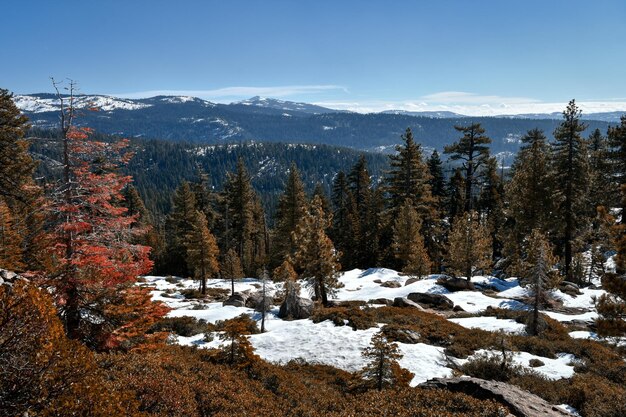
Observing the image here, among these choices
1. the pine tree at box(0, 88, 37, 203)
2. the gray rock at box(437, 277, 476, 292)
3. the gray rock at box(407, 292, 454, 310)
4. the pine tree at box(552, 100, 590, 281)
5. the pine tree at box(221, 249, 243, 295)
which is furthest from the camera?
the pine tree at box(221, 249, 243, 295)

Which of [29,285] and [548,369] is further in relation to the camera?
[548,369]

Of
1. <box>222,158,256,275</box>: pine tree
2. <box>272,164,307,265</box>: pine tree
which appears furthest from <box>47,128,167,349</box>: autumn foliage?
<box>222,158,256,275</box>: pine tree

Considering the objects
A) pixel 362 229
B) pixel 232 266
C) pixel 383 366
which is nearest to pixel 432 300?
pixel 383 366

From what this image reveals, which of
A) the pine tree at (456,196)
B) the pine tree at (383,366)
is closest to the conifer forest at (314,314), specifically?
the pine tree at (383,366)

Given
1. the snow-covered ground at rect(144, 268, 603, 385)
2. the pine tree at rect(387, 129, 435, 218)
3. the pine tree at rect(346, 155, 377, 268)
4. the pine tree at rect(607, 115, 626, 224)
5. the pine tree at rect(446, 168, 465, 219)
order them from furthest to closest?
the pine tree at rect(446, 168, 465, 219) < the pine tree at rect(346, 155, 377, 268) < the pine tree at rect(387, 129, 435, 218) < the pine tree at rect(607, 115, 626, 224) < the snow-covered ground at rect(144, 268, 603, 385)

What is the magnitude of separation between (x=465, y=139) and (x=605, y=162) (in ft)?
37.9

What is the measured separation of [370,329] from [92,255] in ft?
44.9

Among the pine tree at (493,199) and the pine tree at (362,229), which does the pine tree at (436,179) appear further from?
the pine tree at (362,229)

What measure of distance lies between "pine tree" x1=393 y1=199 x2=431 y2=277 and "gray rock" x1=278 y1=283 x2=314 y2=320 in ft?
42.8

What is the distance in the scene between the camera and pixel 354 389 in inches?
449

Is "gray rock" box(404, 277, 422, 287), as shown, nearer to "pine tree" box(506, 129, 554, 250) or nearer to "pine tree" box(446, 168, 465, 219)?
"pine tree" box(506, 129, 554, 250)

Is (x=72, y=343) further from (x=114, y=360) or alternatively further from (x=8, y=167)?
(x=8, y=167)

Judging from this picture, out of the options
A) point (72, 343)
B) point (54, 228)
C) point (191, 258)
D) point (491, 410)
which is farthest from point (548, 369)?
point (191, 258)

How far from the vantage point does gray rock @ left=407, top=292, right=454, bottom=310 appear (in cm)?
2647
